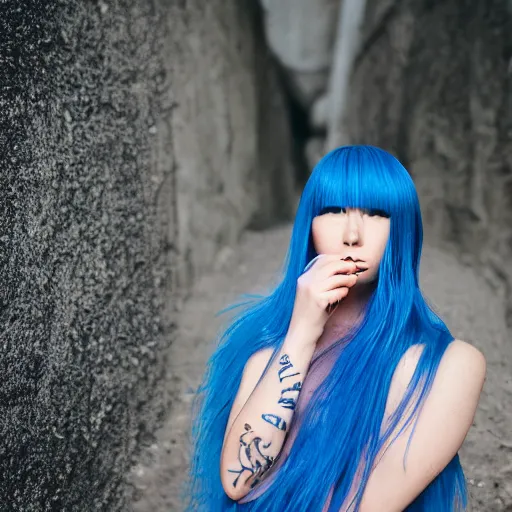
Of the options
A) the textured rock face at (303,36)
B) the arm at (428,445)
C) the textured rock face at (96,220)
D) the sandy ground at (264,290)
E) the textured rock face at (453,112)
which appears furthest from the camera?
the textured rock face at (303,36)

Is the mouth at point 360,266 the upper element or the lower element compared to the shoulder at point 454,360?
upper

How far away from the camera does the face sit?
1.20m

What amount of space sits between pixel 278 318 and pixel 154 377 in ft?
3.17

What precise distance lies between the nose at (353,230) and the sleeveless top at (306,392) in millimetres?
177

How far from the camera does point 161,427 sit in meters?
2.17

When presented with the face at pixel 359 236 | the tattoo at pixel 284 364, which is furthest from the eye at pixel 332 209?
the tattoo at pixel 284 364

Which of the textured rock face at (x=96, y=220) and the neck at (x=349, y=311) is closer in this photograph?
the neck at (x=349, y=311)

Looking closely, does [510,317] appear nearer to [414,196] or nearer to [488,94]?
[488,94]

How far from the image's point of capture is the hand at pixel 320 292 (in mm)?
1171

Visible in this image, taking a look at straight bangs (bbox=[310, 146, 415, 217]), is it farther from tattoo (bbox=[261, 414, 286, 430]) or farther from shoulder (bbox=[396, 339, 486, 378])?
tattoo (bbox=[261, 414, 286, 430])

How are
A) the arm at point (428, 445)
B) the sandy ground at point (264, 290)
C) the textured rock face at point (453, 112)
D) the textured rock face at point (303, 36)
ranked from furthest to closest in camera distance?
the textured rock face at point (303, 36)
the textured rock face at point (453, 112)
the sandy ground at point (264, 290)
the arm at point (428, 445)

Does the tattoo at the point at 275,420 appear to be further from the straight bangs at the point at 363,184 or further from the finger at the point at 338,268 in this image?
the straight bangs at the point at 363,184

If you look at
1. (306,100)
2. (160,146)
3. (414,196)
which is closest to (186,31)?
(160,146)

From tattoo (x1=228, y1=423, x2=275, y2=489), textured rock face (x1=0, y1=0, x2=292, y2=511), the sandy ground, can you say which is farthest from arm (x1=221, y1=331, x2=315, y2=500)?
the sandy ground
